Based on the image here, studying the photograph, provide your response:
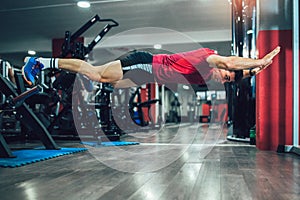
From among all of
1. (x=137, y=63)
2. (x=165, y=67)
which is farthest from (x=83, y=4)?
(x=165, y=67)

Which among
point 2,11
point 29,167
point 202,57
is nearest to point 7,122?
point 2,11

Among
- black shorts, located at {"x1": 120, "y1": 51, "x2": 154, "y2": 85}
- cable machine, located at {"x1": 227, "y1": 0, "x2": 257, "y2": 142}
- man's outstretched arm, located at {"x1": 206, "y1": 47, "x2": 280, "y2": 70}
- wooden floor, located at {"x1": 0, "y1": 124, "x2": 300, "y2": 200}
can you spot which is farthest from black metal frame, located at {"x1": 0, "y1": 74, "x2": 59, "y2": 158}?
cable machine, located at {"x1": 227, "y1": 0, "x2": 257, "y2": 142}

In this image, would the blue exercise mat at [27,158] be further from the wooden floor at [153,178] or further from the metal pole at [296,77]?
the metal pole at [296,77]

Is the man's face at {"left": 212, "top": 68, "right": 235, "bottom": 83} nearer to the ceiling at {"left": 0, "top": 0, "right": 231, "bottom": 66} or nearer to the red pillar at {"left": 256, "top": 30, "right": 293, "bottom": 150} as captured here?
the red pillar at {"left": 256, "top": 30, "right": 293, "bottom": 150}

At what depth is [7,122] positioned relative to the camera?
5.27 m

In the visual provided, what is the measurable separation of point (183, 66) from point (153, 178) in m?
1.07

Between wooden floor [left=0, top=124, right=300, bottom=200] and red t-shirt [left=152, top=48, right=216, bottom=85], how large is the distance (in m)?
0.77

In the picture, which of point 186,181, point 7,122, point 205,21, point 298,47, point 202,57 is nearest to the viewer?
point 186,181

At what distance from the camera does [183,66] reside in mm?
2539

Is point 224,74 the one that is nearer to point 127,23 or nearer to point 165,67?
point 165,67

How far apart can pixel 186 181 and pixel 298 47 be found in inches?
88.6

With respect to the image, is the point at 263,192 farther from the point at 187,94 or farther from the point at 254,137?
the point at 187,94

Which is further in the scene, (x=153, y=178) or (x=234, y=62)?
(x=234, y=62)

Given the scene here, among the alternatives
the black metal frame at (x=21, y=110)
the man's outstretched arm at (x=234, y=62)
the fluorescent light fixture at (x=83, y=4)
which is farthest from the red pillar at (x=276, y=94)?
the fluorescent light fixture at (x=83, y=4)
